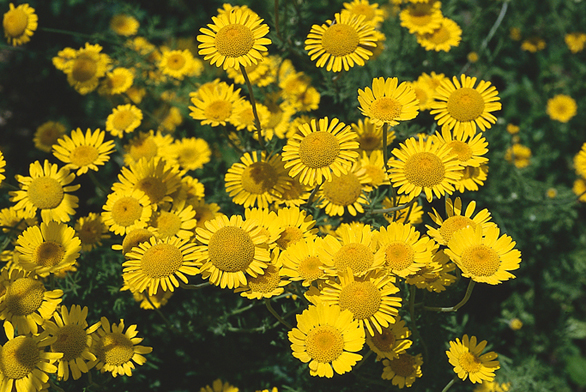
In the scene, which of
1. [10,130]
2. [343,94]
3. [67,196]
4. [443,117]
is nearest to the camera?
[443,117]

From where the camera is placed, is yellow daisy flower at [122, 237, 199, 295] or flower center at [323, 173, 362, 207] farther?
flower center at [323, 173, 362, 207]

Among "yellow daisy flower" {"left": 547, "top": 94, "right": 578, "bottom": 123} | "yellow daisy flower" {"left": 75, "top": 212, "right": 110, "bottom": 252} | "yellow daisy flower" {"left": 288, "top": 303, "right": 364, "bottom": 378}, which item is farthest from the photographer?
"yellow daisy flower" {"left": 547, "top": 94, "right": 578, "bottom": 123}

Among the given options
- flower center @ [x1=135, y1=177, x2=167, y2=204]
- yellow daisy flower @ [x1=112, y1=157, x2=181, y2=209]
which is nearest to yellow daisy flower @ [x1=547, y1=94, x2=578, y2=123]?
yellow daisy flower @ [x1=112, y1=157, x2=181, y2=209]

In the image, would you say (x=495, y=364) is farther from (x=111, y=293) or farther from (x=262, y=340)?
(x=111, y=293)

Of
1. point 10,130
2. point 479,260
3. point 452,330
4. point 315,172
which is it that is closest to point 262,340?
point 452,330

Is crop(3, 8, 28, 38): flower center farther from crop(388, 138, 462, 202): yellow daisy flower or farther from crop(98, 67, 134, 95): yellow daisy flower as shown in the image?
crop(388, 138, 462, 202): yellow daisy flower

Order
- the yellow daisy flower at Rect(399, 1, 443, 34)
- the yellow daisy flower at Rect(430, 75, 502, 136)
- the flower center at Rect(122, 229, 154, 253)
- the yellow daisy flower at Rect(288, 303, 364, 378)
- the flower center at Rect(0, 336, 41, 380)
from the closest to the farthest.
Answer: the yellow daisy flower at Rect(288, 303, 364, 378) → the flower center at Rect(0, 336, 41, 380) → the flower center at Rect(122, 229, 154, 253) → the yellow daisy flower at Rect(430, 75, 502, 136) → the yellow daisy flower at Rect(399, 1, 443, 34)

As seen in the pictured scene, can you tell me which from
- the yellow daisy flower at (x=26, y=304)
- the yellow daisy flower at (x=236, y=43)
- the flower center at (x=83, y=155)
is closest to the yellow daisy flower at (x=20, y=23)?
the flower center at (x=83, y=155)
